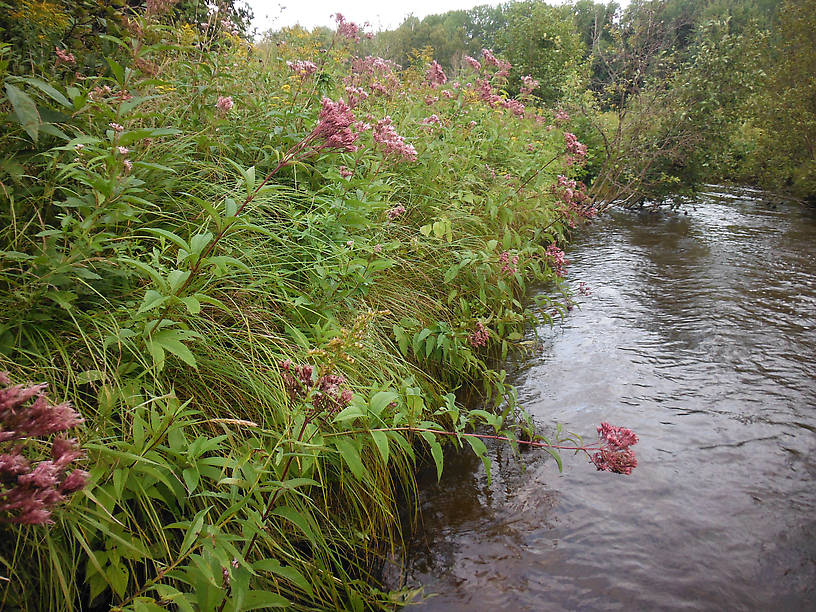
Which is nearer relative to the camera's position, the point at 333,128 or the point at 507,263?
the point at 333,128

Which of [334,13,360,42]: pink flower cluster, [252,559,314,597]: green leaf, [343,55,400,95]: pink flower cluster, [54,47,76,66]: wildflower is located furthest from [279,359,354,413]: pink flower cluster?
[343,55,400,95]: pink flower cluster

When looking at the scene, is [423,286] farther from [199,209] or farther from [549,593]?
[549,593]

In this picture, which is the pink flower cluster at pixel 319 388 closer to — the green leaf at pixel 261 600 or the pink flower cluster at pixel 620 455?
the green leaf at pixel 261 600

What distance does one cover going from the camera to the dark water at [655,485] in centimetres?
193

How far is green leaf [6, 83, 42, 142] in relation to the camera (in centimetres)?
144

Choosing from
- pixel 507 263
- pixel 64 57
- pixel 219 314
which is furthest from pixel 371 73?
pixel 219 314

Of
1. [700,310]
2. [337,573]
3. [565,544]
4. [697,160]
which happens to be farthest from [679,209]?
[337,573]

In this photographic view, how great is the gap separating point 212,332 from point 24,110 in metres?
0.90

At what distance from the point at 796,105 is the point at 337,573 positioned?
1297 centimetres

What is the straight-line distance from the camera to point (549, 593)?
188 centimetres

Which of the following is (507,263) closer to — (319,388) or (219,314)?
(219,314)

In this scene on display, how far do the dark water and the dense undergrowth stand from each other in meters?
0.32

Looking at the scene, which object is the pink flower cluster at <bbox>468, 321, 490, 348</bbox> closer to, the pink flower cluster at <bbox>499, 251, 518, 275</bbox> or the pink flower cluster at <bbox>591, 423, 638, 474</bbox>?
the pink flower cluster at <bbox>499, 251, 518, 275</bbox>

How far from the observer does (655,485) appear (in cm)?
247
